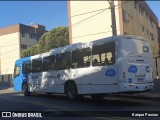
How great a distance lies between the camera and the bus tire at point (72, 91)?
55.6ft

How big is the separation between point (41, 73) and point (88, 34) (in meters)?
12.8

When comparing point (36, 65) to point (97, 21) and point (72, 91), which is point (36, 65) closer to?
point (72, 91)

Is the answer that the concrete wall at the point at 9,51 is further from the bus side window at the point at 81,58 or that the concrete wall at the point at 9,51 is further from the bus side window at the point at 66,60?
the bus side window at the point at 81,58

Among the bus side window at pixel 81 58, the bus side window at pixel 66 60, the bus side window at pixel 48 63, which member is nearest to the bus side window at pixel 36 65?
the bus side window at pixel 48 63

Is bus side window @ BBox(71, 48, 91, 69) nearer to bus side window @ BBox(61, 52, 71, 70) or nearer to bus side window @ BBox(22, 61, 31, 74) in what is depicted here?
bus side window @ BBox(61, 52, 71, 70)

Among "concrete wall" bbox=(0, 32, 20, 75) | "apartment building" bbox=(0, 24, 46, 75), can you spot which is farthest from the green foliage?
"concrete wall" bbox=(0, 32, 20, 75)

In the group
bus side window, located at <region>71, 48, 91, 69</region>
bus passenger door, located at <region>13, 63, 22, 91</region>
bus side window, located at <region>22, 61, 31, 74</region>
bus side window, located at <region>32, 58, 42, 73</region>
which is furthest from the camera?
bus passenger door, located at <region>13, 63, 22, 91</region>

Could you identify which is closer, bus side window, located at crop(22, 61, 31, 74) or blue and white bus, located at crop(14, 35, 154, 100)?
blue and white bus, located at crop(14, 35, 154, 100)

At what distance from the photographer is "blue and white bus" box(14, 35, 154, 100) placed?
13977 millimetres

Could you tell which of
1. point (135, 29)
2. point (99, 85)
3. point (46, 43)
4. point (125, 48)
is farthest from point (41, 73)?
point (46, 43)

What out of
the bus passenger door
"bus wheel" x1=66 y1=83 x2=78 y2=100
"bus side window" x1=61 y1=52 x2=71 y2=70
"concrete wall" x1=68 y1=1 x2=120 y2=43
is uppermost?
→ "concrete wall" x1=68 y1=1 x2=120 y2=43

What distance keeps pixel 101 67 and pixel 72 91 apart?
3.09m

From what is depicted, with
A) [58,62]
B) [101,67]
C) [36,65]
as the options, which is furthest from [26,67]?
[101,67]

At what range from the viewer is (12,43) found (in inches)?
2623
